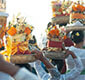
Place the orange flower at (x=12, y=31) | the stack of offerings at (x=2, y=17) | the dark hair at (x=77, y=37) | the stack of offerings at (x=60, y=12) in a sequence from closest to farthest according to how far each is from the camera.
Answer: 1. the orange flower at (x=12, y=31)
2. the stack of offerings at (x=2, y=17)
3. the dark hair at (x=77, y=37)
4. the stack of offerings at (x=60, y=12)

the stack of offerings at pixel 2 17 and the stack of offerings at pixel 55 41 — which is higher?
the stack of offerings at pixel 2 17

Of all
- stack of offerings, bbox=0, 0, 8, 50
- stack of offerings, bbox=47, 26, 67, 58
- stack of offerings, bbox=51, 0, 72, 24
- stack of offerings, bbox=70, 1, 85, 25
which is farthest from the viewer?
stack of offerings, bbox=51, 0, 72, 24

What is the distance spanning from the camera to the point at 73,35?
4477 millimetres

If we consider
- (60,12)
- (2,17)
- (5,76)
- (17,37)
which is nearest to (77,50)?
(17,37)

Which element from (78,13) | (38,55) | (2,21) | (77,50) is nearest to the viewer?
(38,55)

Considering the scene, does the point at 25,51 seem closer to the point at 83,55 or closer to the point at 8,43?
the point at 8,43

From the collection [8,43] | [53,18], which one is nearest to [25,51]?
[8,43]

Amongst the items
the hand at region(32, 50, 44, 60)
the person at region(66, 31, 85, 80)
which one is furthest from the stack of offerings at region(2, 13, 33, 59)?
the person at region(66, 31, 85, 80)

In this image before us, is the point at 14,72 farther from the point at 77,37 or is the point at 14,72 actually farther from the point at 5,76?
the point at 77,37

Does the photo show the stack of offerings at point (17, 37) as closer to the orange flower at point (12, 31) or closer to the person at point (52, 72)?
the orange flower at point (12, 31)

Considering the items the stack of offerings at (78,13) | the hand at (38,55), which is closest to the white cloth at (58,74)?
the hand at (38,55)

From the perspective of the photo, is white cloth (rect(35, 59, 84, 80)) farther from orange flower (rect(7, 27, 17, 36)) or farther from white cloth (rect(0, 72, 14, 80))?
white cloth (rect(0, 72, 14, 80))

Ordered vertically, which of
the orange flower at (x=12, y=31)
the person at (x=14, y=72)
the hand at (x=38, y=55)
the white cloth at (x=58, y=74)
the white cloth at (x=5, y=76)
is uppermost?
the person at (x=14, y=72)

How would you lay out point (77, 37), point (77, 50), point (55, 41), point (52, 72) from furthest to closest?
1. point (77, 37)
2. point (77, 50)
3. point (55, 41)
4. point (52, 72)
